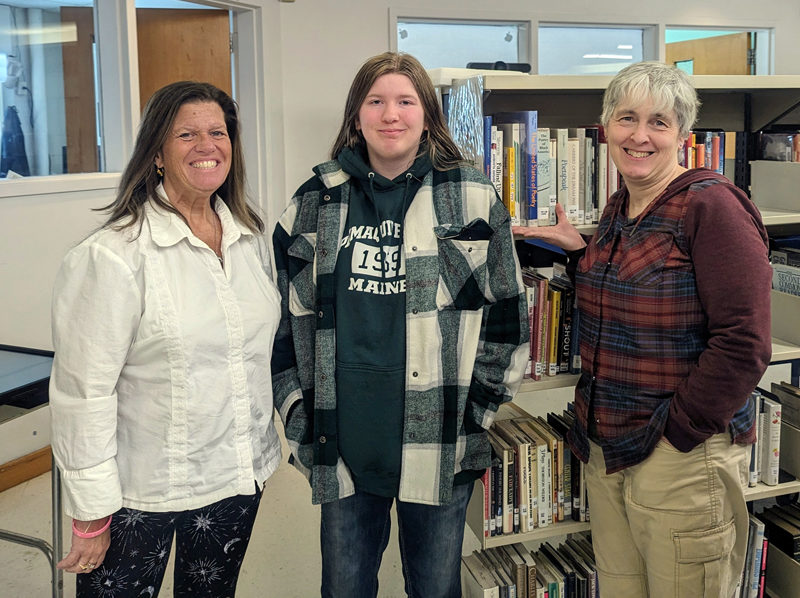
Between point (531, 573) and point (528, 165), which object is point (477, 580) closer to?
point (531, 573)

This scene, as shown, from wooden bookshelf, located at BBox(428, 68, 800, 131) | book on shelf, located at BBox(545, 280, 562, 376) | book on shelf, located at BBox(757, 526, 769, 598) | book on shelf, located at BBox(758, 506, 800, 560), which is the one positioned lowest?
book on shelf, located at BBox(757, 526, 769, 598)

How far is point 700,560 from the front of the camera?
160 centimetres

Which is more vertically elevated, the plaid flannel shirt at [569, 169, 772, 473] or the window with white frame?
the window with white frame

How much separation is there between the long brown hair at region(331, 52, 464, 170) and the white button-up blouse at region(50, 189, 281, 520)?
13.7 inches

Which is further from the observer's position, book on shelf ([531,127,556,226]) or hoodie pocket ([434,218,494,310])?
book on shelf ([531,127,556,226])

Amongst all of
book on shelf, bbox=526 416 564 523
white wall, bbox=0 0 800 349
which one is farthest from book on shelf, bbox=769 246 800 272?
white wall, bbox=0 0 800 349

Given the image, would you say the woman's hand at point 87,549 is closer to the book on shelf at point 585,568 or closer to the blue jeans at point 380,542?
the blue jeans at point 380,542

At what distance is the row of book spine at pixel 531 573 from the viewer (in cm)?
209

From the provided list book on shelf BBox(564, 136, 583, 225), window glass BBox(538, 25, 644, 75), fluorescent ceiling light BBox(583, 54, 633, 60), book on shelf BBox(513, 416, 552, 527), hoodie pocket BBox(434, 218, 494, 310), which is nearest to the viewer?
hoodie pocket BBox(434, 218, 494, 310)

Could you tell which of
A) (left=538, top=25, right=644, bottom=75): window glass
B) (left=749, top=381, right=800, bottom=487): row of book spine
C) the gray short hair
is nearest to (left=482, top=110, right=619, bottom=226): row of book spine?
the gray short hair

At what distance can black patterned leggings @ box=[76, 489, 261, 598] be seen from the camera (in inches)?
55.6

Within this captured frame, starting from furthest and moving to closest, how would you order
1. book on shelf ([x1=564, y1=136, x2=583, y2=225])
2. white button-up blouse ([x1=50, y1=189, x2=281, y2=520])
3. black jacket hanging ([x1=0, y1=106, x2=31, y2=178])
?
1. black jacket hanging ([x1=0, y1=106, x2=31, y2=178])
2. book on shelf ([x1=564, y1=136, x2=583, y2=225])
3. white button-up blouse ([x1=50, y1=189, x2=281, y2=520])

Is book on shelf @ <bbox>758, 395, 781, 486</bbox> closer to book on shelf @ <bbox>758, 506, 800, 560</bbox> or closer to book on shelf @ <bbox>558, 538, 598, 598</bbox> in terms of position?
book on shelf @ <bbox>758, 506, 800, 560</bbox>

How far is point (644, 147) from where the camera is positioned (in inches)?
62.2
